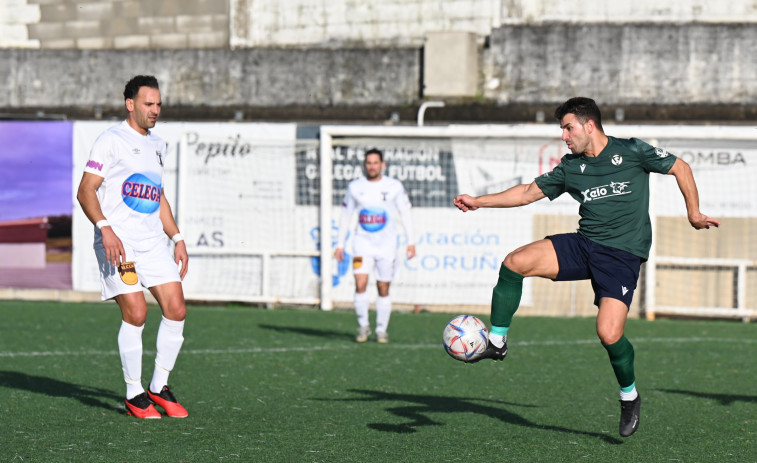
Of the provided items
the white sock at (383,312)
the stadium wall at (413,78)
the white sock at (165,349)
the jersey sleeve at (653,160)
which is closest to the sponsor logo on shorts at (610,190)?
the jersey sleeve at (653,160)

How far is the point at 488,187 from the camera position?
663 inches

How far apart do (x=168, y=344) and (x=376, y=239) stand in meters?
5.74

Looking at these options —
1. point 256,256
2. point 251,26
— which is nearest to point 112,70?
point 251,26

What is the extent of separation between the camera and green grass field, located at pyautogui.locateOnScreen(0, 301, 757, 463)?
21.1 feet

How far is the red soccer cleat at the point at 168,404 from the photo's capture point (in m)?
7.44

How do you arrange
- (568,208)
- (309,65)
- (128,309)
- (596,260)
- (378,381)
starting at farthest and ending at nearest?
(309,65), (568,208), (378,381), (128,309), (596,260)

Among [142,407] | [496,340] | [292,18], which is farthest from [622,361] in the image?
[292,18]

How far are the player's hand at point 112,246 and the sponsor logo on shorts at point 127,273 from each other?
184 millimetres

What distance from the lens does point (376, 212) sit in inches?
511

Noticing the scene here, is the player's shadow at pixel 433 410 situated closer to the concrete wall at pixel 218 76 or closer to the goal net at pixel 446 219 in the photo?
the goal net at pixel 446 219

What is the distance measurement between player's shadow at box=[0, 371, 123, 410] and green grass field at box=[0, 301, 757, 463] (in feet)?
0.07

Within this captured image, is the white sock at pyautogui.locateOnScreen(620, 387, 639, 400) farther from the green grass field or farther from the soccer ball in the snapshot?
the soccer ball

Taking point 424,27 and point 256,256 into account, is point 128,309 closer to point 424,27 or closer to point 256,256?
point 256,256

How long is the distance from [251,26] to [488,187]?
23.4ft
